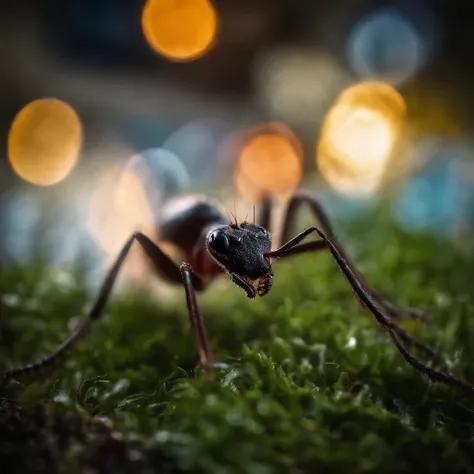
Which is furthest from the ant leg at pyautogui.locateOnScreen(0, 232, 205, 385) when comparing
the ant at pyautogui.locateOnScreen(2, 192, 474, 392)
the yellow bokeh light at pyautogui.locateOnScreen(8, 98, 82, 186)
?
the yellow bokeh light at pyautogui.locateOnScreen(8, 98, 82, 186)

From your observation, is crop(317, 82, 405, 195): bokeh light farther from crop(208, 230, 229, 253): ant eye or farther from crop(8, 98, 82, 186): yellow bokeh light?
crop(208, 230, 229, 253): ant eye

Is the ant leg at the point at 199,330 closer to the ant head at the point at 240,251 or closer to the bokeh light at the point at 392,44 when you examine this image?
the ant head at the point at 240,251

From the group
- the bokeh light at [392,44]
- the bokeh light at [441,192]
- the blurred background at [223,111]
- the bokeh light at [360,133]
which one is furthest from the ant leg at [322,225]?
the bokeh light at [360,133]

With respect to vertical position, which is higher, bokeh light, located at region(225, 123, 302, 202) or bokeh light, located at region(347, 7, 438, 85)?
bokeh light, located at region(347, 7, 438, 85)

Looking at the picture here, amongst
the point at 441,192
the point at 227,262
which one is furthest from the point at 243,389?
the point at 441,192

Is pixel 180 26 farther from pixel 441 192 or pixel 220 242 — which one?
pixel 220 242

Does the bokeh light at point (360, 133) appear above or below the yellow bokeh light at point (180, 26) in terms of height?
below
